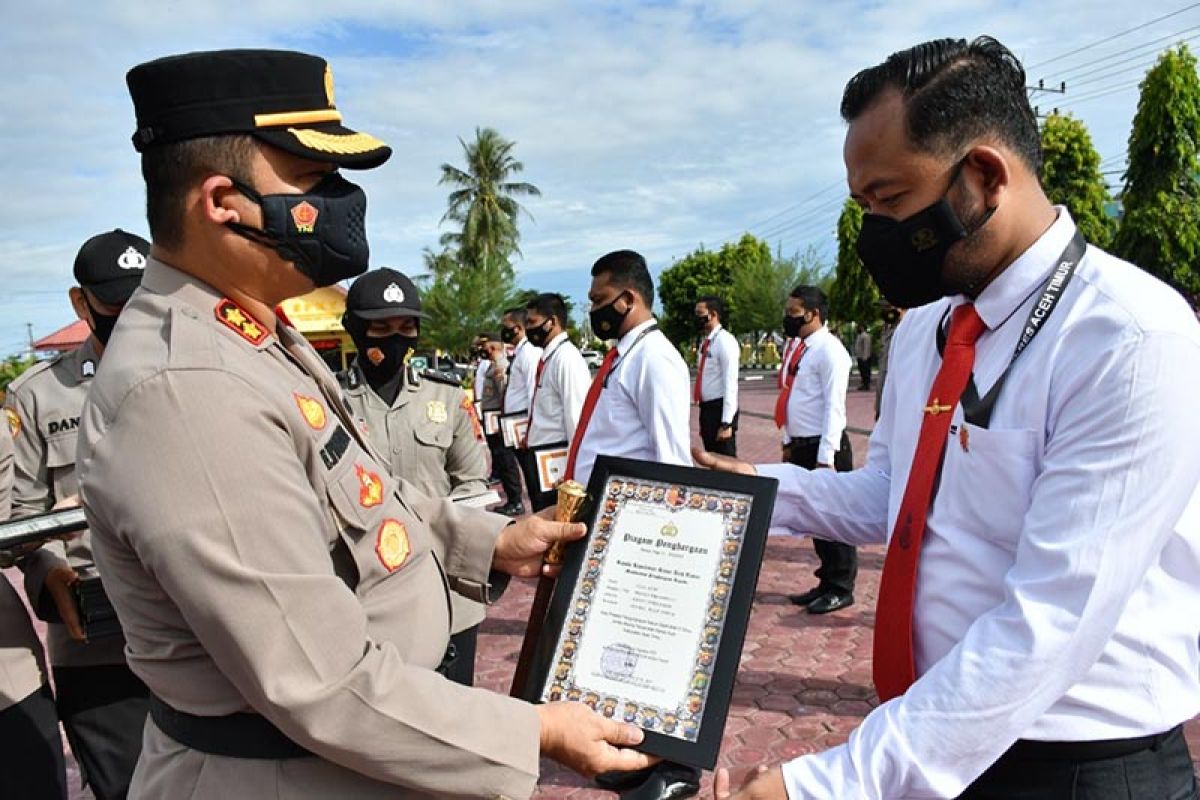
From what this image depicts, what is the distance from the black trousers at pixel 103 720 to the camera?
2.91 meters

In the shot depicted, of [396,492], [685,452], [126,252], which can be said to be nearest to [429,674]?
[396,492]

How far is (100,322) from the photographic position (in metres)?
3.15

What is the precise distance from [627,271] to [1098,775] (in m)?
4.36

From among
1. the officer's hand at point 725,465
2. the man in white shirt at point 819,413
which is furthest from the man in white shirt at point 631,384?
the officer's hand at point 725,465

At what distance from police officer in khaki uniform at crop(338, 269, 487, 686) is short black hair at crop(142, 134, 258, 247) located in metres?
2.64

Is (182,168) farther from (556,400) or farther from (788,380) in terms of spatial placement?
(788,380)

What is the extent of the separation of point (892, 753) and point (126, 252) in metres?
2.92

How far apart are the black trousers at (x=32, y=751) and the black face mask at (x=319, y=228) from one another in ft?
6.24

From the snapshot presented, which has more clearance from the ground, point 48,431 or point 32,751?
point 48,431

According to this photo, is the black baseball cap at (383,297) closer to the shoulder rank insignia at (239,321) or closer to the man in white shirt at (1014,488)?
the shoulder rank insignia at (239,321)

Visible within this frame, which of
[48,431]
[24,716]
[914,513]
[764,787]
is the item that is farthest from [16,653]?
[914,513]

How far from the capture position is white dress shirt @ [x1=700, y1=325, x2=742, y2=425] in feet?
31.6

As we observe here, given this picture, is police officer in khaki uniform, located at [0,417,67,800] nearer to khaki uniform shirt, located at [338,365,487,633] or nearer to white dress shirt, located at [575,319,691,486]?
khaki uniform shirt, located at [338,365,487,633]

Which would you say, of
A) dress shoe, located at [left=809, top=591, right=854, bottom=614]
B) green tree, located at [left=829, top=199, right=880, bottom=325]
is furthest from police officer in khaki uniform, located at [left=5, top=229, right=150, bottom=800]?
green tree, located at [left=829, top=199, right=880, bottom=325]
